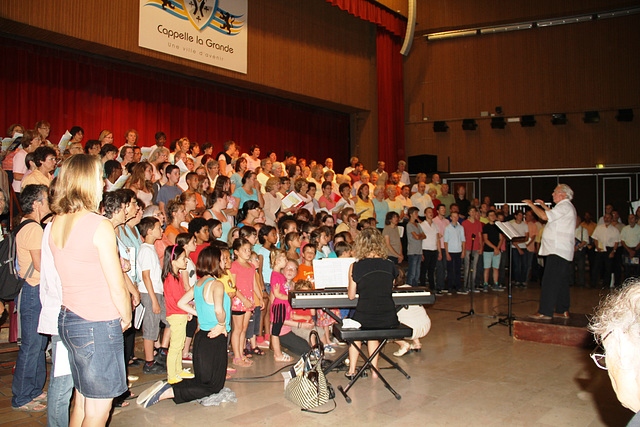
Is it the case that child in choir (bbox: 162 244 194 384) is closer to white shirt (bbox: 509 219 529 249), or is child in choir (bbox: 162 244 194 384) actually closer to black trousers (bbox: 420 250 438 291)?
black trousers (bbox: 420 250 438 291)

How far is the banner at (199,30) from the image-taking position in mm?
9961

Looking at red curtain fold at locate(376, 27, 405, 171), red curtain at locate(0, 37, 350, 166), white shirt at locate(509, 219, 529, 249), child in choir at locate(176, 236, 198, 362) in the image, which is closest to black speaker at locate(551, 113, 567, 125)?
red curtain fold at locate(376, 27, 405, 171)

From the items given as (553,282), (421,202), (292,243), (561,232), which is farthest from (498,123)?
(292,243)

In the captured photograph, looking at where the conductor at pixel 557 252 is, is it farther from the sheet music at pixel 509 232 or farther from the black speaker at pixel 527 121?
the black speaker at pixel 527 121

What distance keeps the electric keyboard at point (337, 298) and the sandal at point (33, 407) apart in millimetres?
2051

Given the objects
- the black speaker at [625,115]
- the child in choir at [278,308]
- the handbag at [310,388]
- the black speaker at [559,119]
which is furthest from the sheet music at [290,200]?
the black speaker at [625,115]

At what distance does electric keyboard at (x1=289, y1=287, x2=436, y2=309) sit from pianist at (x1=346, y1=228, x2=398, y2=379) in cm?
26

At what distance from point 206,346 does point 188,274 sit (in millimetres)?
1001

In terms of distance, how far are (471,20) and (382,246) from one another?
44.3 feet

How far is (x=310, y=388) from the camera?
3809 millimetres

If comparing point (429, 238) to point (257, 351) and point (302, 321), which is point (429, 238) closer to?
point (302, 321)

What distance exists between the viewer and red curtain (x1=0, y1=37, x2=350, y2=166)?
9406mm

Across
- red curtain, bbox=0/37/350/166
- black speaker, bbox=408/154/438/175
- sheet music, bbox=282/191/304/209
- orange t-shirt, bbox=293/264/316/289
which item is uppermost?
red curtain, bbox=0/37/350/166

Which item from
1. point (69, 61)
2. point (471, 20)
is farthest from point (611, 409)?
point (471, 20)
